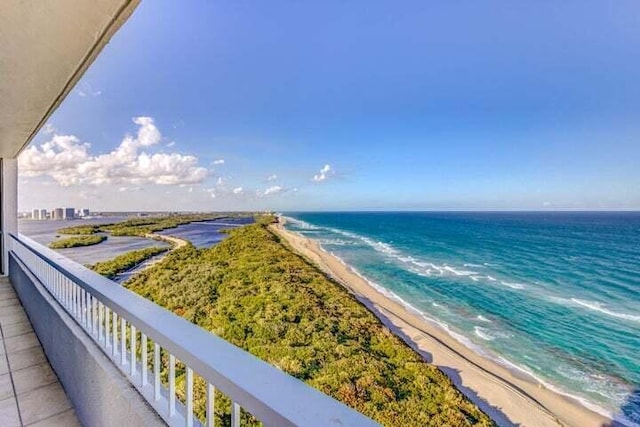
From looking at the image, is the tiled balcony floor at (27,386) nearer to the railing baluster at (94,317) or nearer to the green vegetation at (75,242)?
the railing baluster at (94,317)

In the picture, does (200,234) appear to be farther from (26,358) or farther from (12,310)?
(26,358)

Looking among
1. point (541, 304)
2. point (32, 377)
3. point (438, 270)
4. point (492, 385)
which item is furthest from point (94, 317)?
point (438, 270)

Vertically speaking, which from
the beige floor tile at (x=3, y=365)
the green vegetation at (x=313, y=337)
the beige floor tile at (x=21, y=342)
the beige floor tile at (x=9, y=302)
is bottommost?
the green vegetation at (x=313, y=337)

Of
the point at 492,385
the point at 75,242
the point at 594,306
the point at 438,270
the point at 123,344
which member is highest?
the point at 123,344

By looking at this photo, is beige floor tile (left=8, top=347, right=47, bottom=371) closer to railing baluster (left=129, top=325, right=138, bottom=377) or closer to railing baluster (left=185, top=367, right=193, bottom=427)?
railing baluster (left=129, top=325, right=138, bottom=377)

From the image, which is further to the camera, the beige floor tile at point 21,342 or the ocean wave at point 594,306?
the ocean wave at point 594,306

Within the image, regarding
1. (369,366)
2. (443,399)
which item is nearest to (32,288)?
(369,366)

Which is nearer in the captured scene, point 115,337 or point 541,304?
point 115,337

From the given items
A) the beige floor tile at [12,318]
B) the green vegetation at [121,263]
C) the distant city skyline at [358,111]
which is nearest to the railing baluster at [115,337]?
the beige floor tile at [12,318]
